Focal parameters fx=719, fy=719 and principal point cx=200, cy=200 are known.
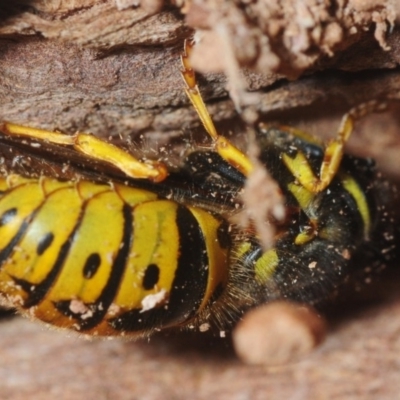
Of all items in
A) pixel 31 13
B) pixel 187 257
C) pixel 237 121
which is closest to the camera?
pixel 31 13

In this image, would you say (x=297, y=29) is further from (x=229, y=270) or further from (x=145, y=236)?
(x=229, y=270)

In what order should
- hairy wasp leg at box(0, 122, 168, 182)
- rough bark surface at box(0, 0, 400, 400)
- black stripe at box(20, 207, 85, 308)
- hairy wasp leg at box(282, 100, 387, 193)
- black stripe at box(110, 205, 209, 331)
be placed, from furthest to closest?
hairy wasp leg at box(282, 100, 387, 193), hairy wasp leg at box(0, 122, 168, 182), black stripe at box(110, 205, 209, 331), black stripe at box(20, 207, 85, 308), rough bark surface at box(0, 0, 400, 400)

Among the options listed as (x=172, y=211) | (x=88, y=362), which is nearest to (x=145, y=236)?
(x=172, y=211)

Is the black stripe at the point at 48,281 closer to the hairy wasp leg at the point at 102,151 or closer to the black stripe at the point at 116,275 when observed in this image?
the black stripe at the point at 116,275

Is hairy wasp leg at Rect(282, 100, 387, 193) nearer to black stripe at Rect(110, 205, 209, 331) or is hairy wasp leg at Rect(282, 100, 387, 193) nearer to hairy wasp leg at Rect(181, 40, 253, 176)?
hairy wasp leg at Rect(181, 40, 253, 176)

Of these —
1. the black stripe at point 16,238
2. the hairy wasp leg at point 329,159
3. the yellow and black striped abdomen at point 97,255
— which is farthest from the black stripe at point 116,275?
the hairy wasp leg at point 329,159

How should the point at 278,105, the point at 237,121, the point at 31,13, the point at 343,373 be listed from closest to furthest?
the point at 31,13 < the point at 343,373 < the point at 278,105 < the point at 237,121

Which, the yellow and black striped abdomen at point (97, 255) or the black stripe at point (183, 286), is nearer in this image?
the yellow and black striped abdomen at point (97, 255)

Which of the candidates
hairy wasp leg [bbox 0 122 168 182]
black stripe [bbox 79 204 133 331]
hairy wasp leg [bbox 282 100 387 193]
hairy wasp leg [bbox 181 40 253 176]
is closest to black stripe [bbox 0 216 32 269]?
black stripe [bbox 79 204 133 331]
